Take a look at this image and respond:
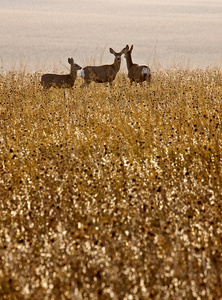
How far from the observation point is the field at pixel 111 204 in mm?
2770

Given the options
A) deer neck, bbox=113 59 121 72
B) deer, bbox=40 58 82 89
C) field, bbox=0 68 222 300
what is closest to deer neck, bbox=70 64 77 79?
deer, bbox=40 58 82 89

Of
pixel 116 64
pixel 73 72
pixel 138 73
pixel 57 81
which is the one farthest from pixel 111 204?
pixel 116 64

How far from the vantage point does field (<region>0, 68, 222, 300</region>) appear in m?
2.77

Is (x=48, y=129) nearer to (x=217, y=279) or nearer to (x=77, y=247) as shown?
(x=77, y=247)

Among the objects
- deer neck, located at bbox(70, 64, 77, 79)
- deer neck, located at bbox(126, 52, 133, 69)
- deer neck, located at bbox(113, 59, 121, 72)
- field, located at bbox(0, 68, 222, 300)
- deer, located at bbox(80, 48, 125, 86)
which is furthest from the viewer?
deer neck, located at bbox(113, 59, 121, 72)

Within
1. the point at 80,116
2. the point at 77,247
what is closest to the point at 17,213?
the point at 77,247

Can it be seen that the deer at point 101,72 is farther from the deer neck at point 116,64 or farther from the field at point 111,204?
the field at point 111,204

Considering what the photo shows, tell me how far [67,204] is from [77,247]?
3.86 ft

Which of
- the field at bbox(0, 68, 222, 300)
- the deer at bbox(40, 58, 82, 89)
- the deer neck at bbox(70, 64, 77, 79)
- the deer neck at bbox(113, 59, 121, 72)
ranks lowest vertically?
the field at bbox(0, 68, 222, 300)

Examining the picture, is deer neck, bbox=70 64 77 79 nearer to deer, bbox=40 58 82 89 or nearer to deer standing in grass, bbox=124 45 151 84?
deer, bbox=40 58 82 89

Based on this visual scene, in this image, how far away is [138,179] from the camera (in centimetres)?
449

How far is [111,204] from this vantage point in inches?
167

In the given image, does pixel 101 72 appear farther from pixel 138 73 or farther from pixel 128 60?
pixel 138 73

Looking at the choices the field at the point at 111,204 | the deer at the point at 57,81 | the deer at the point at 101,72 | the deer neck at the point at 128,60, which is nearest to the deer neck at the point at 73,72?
the deer at the point at 57,81
